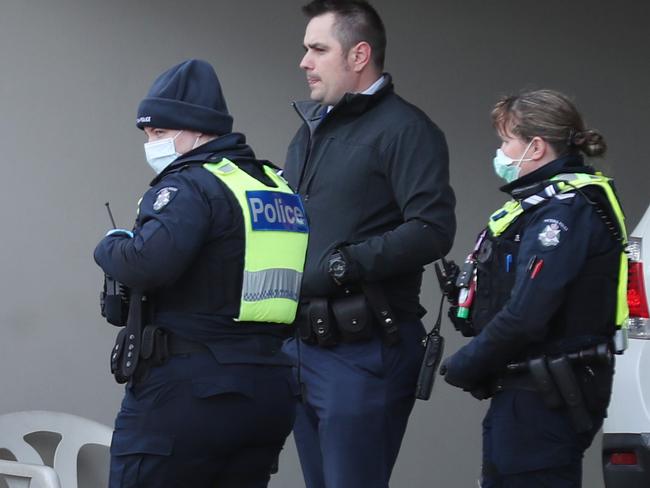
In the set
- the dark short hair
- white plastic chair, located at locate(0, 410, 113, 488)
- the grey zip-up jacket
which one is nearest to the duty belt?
the grey zip-up jacket

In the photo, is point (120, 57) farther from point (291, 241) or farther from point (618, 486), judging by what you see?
point (618, 486)

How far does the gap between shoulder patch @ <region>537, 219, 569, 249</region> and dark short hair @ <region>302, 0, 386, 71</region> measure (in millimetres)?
1095

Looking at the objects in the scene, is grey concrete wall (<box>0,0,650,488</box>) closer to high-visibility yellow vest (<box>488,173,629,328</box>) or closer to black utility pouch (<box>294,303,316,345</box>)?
high-visibility yellow vest (<box>488,173,629,328</box>)

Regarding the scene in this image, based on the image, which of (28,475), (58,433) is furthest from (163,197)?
(58,433)

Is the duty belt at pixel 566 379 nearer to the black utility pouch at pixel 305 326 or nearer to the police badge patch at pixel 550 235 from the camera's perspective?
the police badge patch at pixel 550 235

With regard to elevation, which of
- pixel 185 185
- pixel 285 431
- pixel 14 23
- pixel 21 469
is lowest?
pixel 21 469

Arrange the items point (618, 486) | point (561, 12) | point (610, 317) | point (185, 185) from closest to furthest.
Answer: point (185, 185) → point (610, 317) → point (618, 486) → point (561, 12)

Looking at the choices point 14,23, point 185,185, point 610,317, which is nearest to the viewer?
point 185,185

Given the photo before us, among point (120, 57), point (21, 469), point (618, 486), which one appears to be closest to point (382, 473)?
point (618, 486)

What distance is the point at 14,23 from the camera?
19.2 feet

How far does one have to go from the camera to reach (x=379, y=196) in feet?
15.4

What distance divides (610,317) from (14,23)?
2921 mm

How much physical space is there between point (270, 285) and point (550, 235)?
2.60ft

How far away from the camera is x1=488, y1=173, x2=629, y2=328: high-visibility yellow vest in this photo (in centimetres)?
413
